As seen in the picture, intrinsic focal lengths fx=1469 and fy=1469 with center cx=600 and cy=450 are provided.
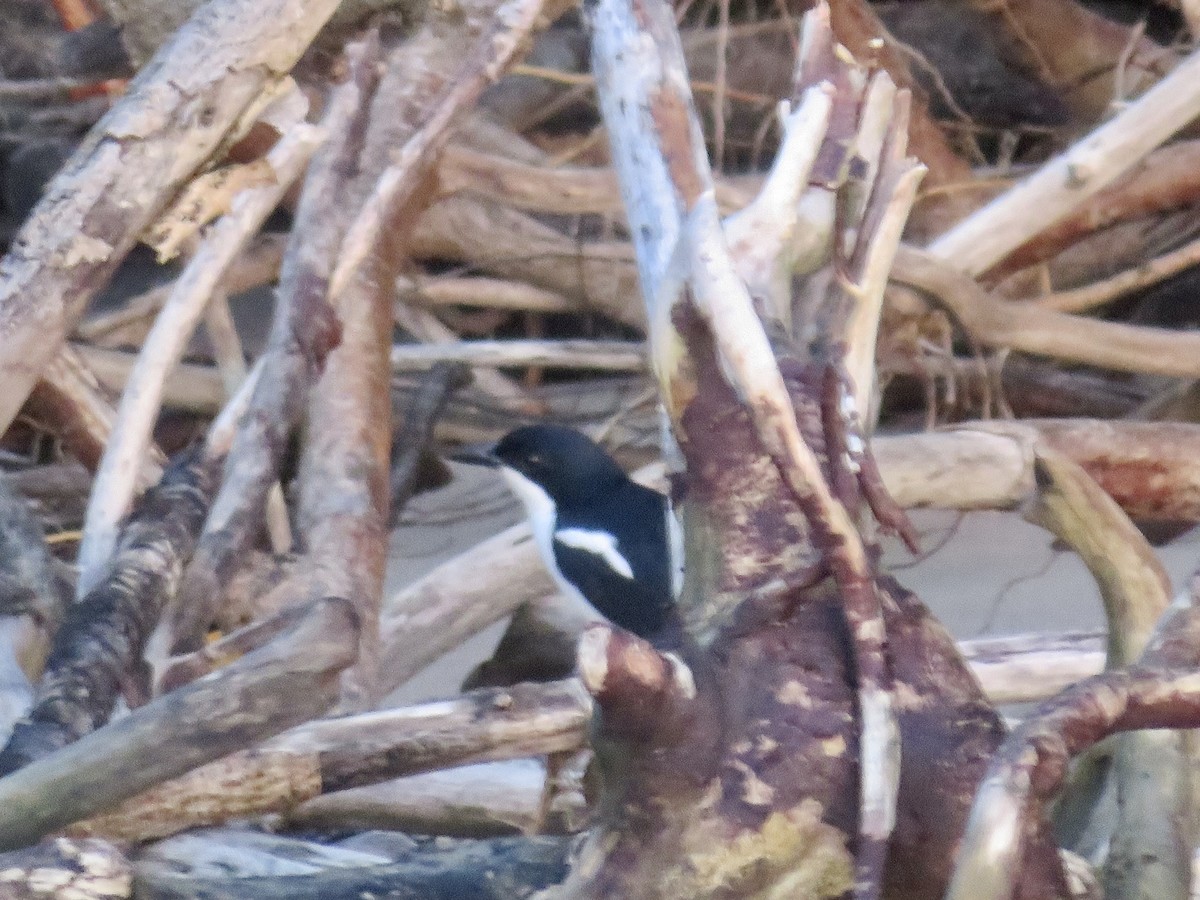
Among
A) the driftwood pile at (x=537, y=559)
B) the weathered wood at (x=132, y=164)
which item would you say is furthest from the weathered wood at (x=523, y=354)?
the weathered wood at (x=132, y=164)

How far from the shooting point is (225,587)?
2076 mm

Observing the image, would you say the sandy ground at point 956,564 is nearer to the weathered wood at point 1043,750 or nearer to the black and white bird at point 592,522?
the black and white bird at point 592,522

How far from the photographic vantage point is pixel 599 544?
2.86 meters

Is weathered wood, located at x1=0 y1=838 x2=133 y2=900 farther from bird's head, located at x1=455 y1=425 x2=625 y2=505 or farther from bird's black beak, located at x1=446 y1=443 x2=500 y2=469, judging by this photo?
bird's black beak, located at x1=446 y1=443 x2=500 y2=469

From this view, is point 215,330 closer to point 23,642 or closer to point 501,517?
point 23,642

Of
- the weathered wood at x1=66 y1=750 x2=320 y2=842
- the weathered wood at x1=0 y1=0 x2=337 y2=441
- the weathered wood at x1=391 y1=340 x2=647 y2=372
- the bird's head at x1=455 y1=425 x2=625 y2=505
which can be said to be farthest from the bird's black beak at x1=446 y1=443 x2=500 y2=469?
the weathered wood at x1=66 y1=750 x2=320 y2=842

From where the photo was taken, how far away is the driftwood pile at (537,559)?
1.17 metres

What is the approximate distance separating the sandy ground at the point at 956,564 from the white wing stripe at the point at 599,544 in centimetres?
75

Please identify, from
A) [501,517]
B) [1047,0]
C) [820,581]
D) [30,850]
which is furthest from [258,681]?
[1047,0]

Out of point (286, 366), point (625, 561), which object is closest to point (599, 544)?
point (625, 561)

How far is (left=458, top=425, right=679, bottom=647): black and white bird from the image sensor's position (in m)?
2.79

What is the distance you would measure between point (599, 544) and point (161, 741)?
1610 mm

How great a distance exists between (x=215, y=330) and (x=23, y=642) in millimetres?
917

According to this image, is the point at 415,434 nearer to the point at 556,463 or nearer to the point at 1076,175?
the point at 556,463
